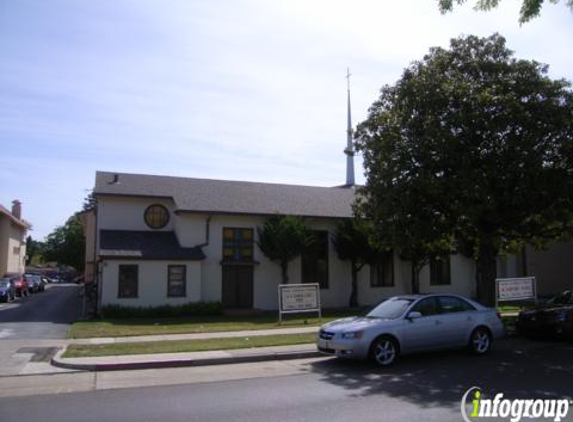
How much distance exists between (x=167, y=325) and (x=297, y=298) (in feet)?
16.2

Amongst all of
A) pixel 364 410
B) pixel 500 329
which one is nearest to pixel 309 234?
pixel 500 329

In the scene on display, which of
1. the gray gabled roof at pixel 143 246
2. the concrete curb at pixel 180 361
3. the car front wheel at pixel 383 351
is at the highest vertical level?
the gray gabled roof at pixel 143 246

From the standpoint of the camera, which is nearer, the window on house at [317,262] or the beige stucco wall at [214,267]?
the beige stucco wall at [214,267]

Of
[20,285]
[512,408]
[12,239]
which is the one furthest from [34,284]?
[512,408]

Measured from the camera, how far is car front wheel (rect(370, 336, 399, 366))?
37.8 ft

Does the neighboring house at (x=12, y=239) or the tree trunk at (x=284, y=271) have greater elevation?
the neighboring house at (x=12, y=239)

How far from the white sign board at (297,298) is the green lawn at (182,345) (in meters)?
3.85

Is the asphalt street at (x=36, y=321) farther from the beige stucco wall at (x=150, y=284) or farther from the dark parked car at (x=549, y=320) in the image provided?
the dark parked car at (x=549, y=320)

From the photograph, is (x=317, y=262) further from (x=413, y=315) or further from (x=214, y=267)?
(x=413, y=315)

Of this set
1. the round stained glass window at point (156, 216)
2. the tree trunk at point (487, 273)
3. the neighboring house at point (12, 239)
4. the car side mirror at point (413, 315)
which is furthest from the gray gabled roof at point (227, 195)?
the neighboring house at point (12, 239)

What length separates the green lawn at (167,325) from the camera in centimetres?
1835

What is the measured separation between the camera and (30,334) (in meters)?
18.0

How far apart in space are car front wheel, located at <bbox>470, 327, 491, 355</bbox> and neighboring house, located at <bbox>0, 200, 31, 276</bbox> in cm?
4377

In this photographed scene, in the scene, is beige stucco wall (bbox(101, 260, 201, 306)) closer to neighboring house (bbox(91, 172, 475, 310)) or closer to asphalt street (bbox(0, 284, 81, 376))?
neighboring house (bbox(91, 172, 475, 310))
